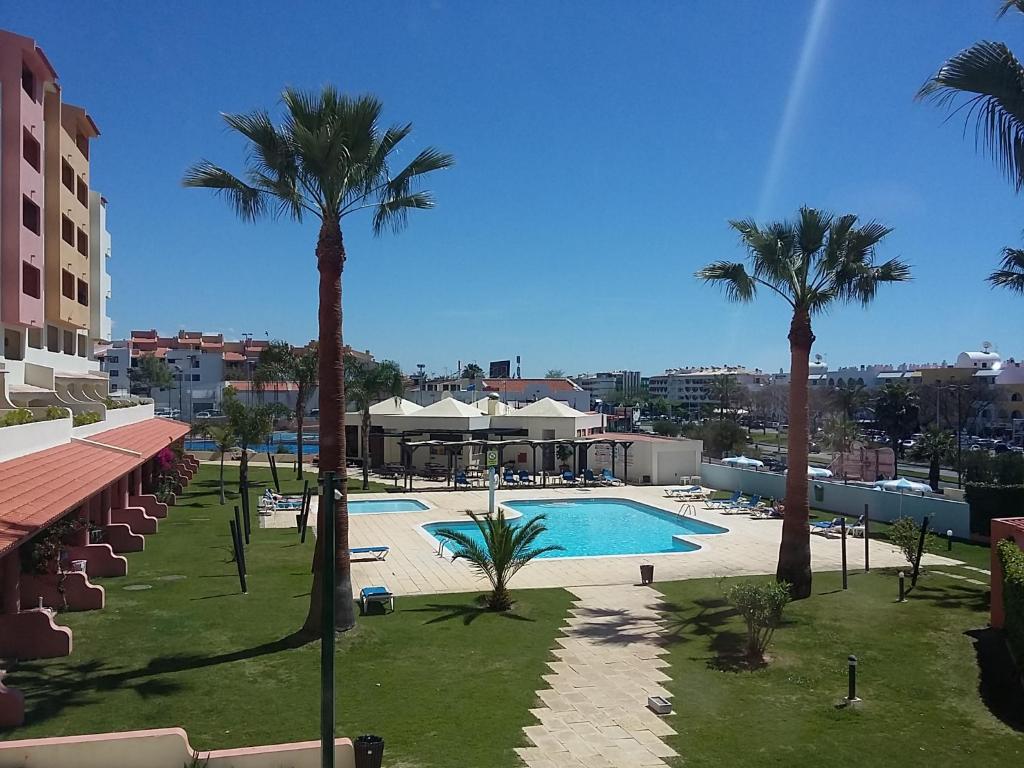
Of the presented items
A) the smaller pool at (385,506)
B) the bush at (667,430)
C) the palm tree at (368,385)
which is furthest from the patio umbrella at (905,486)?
the bush at (667,430)

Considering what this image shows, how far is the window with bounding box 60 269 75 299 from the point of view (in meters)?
31.8

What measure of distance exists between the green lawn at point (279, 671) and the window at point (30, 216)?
1599 centimetres

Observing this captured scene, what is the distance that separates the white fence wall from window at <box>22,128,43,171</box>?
2820 cm

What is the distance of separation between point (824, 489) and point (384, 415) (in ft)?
78.8

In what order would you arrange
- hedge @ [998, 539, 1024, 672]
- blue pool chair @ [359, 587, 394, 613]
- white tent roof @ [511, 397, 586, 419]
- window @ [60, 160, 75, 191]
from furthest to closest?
white tent roof @ [511, 397, 586, 419]
window @ [60, 160, 75, 191]
blue pool chair @ [359, 587, 394, 613]
hedge @ [998, 539, 1024, 672]

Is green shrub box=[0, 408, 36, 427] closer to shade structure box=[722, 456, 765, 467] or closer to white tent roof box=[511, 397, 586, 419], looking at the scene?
white tent roof box=[511, 397, 586, 419]

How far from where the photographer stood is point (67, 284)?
32.8 metres

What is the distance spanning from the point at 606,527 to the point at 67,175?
2703 cm

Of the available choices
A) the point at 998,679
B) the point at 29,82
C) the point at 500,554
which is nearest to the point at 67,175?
the point at 29,82

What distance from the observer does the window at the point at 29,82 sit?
27.3 m

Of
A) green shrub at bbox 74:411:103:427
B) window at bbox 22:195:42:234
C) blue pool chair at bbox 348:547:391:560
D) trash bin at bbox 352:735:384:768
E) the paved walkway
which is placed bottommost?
the paved walkway

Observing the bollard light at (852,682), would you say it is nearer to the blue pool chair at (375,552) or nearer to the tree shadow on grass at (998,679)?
the tree shadow on grass at (998,679)

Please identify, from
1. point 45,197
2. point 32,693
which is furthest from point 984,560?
point 45,197

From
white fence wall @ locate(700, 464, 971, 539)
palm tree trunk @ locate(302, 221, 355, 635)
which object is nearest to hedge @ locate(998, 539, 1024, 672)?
white fence wall @ locate(700, 464, 971, 539)
